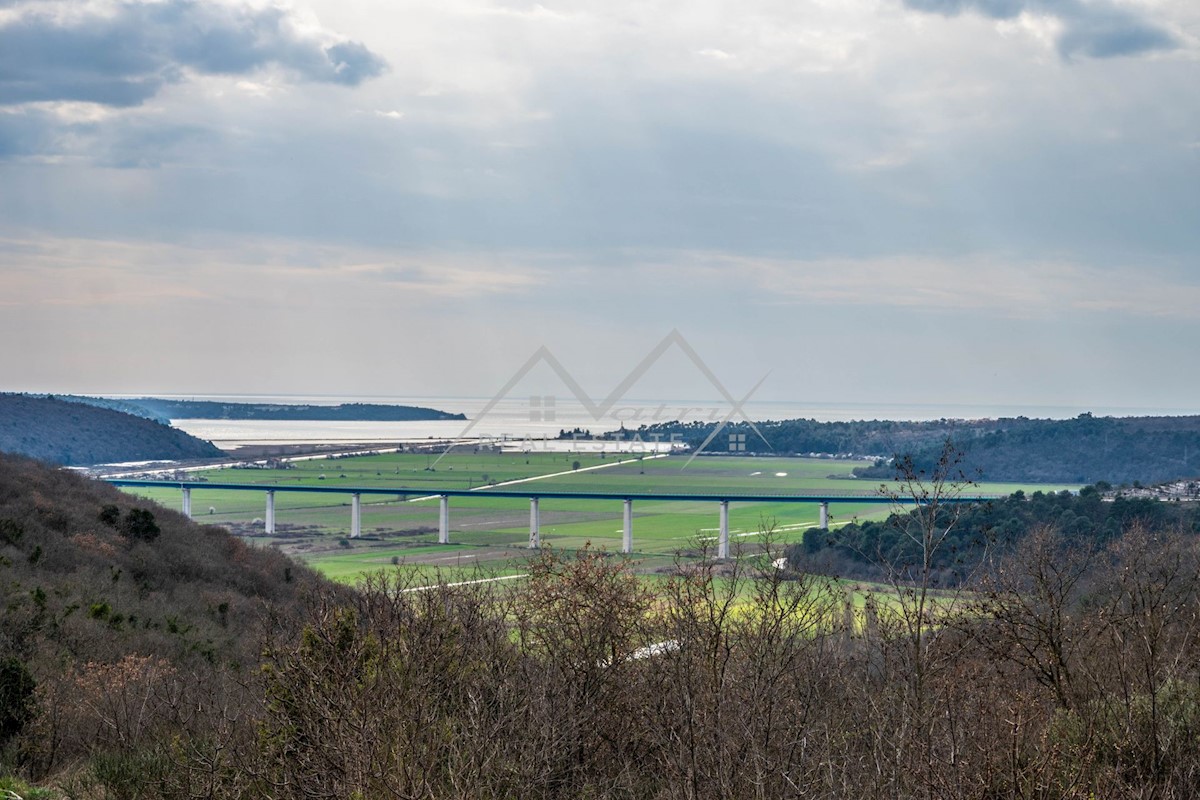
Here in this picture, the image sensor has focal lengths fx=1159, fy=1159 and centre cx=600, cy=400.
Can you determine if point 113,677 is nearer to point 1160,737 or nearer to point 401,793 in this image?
point 401,793

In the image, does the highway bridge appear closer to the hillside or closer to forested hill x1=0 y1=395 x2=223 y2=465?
forested hill x1=0 y1=395 x2=223 y2=465

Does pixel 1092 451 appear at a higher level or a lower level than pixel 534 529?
higher

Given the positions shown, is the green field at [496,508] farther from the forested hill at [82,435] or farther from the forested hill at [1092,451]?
the forested hill at [82,435]

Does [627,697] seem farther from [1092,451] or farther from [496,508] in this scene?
[1092,451]

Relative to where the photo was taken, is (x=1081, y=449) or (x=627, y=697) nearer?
(x=627, y=697)

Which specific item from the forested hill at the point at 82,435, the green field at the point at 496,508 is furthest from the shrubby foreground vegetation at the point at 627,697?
the forested hill at the point at 82,435

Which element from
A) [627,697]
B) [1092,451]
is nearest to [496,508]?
[1092,451]
